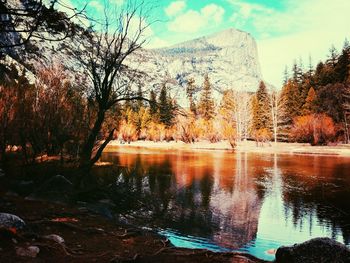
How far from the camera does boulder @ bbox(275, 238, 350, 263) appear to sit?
25.1 feet

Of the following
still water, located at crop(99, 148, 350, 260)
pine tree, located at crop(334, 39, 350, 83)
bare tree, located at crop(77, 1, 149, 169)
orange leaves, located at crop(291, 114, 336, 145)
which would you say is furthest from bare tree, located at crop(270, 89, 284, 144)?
bare tree, located at crop(77, 1, 149, 169)

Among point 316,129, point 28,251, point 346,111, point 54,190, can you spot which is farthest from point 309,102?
point 28,251

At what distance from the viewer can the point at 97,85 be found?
18625mm

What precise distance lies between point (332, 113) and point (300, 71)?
114 ft

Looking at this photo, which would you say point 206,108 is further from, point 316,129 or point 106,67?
point 106,67

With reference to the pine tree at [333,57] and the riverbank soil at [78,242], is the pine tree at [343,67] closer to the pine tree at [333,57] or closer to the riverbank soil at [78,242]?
the pine tree at [333,57]

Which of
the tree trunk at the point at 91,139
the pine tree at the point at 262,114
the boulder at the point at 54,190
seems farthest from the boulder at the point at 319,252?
the pine tree at the point at 262,114

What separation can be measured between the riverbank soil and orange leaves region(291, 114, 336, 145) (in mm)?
60963

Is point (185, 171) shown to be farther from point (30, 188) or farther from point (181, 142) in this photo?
point (181, 142)

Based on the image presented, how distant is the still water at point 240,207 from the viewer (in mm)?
12945

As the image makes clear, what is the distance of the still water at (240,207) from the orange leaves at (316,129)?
3743cm

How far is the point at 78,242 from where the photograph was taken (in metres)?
8.41

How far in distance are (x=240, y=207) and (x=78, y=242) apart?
37.4ft

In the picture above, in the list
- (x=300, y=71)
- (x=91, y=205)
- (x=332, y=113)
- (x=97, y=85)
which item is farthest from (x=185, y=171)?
(x=300, y=71)
